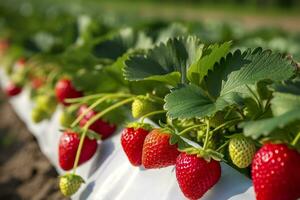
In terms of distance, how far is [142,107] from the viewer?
2.18 m

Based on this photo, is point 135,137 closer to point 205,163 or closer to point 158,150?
point 158,150

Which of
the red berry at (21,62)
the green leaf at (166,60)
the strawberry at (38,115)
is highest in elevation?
the green leaf at (166,60)

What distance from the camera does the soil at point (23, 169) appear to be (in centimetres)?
324

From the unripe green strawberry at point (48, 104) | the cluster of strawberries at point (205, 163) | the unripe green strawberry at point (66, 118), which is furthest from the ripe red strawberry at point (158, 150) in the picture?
the unripe green strawberry at point (48, 104)

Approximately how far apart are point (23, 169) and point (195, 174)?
2.17 metres

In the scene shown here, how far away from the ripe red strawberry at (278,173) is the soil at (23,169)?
1.59m

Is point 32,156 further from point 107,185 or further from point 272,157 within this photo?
point 272,157

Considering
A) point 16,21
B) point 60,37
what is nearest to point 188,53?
point 60,37

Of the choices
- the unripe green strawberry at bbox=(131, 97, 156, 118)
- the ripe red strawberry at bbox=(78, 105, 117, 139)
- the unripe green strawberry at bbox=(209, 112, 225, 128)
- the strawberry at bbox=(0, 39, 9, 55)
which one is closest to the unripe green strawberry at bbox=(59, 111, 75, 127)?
the ripe red strawberry at bbox=(78, 105, 117, 139)

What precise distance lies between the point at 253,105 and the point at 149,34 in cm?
124

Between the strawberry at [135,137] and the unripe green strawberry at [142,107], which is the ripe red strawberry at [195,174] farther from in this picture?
the unripe green strawberry at [142,107]

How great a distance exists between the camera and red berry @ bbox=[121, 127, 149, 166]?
2033mm

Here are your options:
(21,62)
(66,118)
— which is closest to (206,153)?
(66,118)

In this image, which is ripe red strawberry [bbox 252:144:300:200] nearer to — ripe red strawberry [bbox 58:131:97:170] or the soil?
ripe red strawberry [bbox 58:131:97:170]
